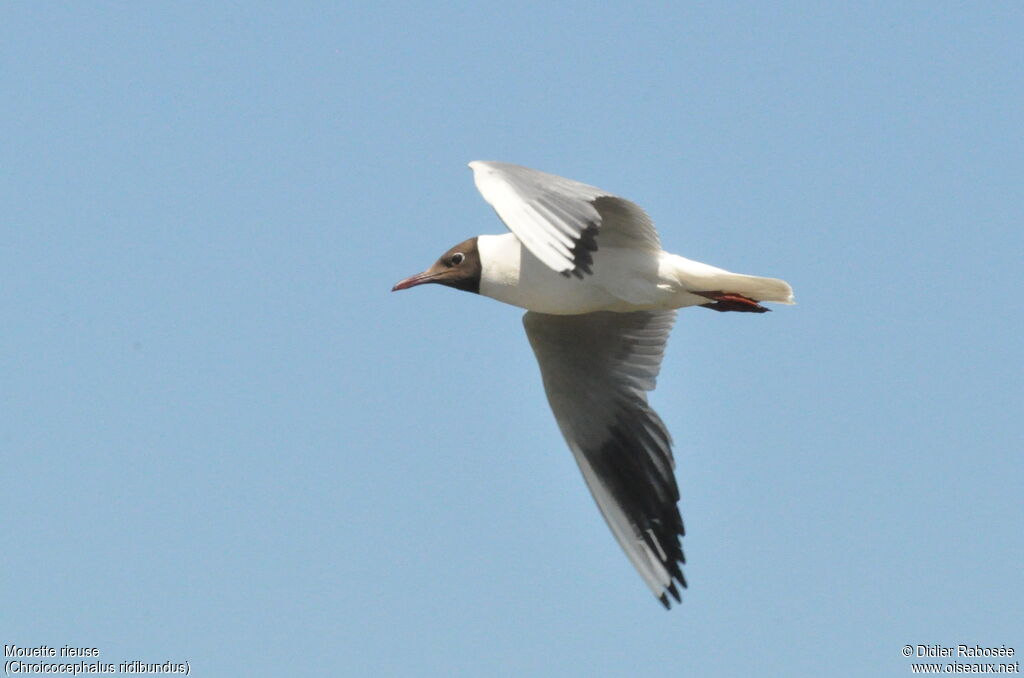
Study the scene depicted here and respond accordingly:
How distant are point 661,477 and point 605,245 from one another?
1.72m

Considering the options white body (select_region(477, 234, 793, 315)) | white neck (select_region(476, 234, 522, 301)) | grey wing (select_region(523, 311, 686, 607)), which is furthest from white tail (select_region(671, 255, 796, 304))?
grey wing (select_region(523, 311, 686, 607))

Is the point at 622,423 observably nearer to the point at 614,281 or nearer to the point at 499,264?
the point at 614,281

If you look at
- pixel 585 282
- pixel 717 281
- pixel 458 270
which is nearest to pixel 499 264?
pixel 458 270

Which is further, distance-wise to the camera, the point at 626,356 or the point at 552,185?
the point at 626,356

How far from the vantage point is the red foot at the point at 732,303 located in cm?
815

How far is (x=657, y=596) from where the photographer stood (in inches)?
348

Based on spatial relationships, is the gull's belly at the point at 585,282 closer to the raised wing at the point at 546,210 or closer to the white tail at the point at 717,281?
the white tail at the point at 717,281

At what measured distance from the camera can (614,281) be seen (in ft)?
26.2

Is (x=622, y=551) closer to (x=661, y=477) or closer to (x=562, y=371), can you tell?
(x=661, y=477)

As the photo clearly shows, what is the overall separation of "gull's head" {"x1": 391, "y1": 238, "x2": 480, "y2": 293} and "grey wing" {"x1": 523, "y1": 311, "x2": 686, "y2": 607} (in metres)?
0.78

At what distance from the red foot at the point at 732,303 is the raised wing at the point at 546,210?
3.58 ft

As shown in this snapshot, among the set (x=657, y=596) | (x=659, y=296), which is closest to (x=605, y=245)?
(x=659, y=296)

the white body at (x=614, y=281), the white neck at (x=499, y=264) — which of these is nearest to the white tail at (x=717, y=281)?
the white body at (x=614, y=281)

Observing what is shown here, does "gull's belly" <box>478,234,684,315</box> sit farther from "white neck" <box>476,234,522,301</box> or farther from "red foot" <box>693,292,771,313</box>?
"red foot" <box>693,292,771,313</box>
